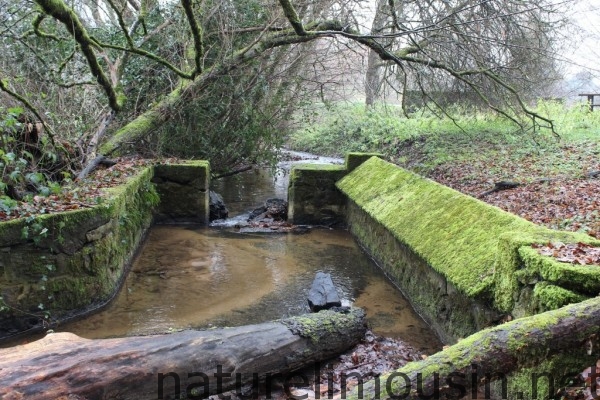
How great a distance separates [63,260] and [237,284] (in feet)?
7.56

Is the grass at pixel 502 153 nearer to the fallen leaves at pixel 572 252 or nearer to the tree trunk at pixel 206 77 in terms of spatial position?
the fallen leaves at pixel 572 252

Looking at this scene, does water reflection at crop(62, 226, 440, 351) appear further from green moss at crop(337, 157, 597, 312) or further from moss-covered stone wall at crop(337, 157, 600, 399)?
green moss at crop(337, 157, 597, 312)

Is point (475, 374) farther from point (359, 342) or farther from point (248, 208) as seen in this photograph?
point (248, 208)

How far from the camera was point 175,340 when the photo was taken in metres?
3.39

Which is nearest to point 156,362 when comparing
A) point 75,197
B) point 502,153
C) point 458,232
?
point 75,197

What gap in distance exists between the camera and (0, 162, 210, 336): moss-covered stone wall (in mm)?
4660

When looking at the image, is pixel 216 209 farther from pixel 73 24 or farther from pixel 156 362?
pixel 156 362

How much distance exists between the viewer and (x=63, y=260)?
507 cm

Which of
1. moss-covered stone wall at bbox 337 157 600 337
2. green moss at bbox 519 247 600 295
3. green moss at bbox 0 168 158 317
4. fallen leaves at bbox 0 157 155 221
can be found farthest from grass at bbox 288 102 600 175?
green moss at bbox 0 168 158 317

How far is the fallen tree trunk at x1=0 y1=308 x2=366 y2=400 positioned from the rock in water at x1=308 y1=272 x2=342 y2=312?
1109mm

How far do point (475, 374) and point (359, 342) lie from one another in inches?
94.3

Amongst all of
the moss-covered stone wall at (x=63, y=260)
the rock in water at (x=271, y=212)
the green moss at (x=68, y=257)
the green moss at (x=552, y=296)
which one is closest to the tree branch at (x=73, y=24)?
the moss-covered stone wall at (x=63, y=260)

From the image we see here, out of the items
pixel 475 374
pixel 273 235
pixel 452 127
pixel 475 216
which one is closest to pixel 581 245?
pixel 475 216

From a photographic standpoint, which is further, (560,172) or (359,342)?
(560,172)
